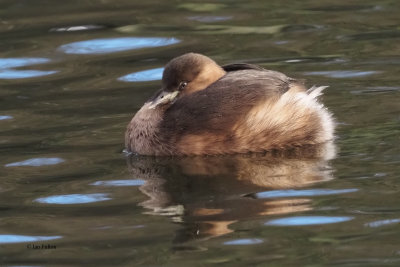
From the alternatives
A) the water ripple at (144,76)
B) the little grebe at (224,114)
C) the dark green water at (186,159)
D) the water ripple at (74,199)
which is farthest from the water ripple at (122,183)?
the water ripple at (144,76)

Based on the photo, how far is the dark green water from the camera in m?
6.16

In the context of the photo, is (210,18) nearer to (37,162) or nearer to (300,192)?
(37,162)

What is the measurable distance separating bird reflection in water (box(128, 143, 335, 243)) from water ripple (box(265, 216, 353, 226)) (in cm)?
13

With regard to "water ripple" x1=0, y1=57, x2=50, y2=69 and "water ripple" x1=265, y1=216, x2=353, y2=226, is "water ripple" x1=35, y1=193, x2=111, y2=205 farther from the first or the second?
"water ripple" x1=0, y1=57, x2=50, y2=69

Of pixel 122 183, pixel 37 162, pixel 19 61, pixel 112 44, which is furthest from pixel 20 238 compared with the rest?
pixel 112 44

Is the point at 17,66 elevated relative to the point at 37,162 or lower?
elevated

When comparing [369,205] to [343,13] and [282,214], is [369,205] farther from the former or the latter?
[343,13]

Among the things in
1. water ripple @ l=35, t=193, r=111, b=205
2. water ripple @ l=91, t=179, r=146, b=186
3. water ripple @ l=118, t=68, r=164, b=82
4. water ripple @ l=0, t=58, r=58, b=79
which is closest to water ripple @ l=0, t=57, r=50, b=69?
water ripple @ l=0, t=58, r=58, b=79

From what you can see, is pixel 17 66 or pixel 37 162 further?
pixel 17 66

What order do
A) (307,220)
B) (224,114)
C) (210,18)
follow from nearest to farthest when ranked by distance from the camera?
(307,220)
(224,114)
(210,18)

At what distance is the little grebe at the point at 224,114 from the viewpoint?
26.1 ft

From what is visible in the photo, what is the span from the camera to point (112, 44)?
481 inches

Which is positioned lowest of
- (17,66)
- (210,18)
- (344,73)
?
(344,73)

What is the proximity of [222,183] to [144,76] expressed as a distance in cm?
368
